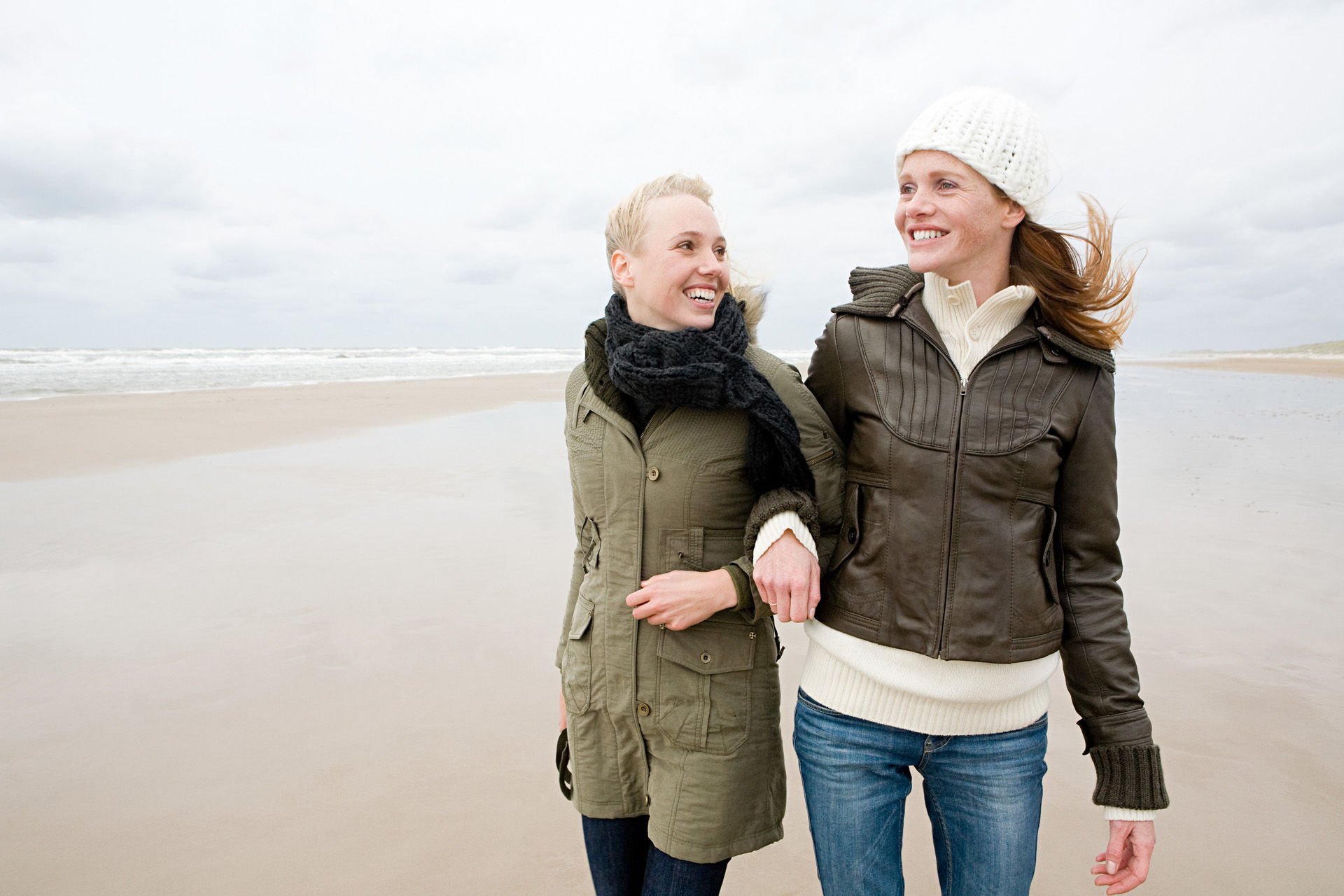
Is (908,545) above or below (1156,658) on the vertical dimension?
above

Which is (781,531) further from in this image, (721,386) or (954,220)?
(954,220)

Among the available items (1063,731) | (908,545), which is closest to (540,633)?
(1063,731)

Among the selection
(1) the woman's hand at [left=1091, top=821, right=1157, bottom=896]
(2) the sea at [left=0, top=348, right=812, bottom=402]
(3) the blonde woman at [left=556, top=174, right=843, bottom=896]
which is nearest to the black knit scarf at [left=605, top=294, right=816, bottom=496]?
(3) the blonde woman at [left=556, top=174, right=843, bottom=896]

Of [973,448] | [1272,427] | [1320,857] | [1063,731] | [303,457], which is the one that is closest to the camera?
[973,448]

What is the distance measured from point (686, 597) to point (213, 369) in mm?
30507

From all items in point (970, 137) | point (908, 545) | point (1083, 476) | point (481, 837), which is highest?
point (970, 137)

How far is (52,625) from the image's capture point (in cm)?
443

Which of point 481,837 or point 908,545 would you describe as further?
point 481,837

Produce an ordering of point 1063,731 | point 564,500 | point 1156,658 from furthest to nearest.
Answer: point 564,500
point 1156,658
point 1063,731

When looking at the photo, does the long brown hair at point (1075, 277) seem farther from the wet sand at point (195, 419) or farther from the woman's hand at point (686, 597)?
the wet sand at point (195, 419)

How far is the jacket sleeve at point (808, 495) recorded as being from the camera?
177 cm

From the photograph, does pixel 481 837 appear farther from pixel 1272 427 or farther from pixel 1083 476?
pixel 1272 427

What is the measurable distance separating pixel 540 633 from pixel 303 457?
6180mm

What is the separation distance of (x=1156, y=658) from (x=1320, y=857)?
4.85 feet
